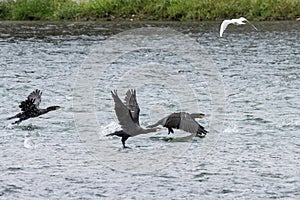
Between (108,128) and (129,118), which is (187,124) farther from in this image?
(108,128)

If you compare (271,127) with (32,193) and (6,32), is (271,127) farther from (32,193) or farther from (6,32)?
(6,32)

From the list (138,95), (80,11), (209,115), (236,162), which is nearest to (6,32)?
(80,11)

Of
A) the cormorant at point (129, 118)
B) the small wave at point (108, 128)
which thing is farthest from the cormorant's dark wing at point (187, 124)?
the small wave at point (108, 128)

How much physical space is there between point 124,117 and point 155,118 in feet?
13.0

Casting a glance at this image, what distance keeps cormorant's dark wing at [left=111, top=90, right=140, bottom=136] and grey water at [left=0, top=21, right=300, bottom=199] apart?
42 cm

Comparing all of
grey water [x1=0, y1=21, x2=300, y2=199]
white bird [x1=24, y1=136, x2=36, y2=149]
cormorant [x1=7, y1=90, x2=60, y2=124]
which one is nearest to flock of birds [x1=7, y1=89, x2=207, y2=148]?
cormorant [x1=7, y1=90, x2=60, y2=124]

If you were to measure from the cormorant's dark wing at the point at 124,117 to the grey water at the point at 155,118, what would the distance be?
16.7 inches

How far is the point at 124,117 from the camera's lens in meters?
13.1

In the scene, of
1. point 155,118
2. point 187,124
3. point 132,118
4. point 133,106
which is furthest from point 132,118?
point 155,118

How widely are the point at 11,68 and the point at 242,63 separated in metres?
6.17

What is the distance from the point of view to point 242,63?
25375mm

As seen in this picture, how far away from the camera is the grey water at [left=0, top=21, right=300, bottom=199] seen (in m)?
12.1

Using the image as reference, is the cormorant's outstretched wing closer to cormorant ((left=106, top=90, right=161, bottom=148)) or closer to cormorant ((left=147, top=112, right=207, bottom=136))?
cormorant ((left=106, top=90, right=161, bottom=148))

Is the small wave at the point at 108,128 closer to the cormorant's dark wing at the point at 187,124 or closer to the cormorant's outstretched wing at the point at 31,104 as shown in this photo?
the cormorant's outstretched wing at the point at 31,104
